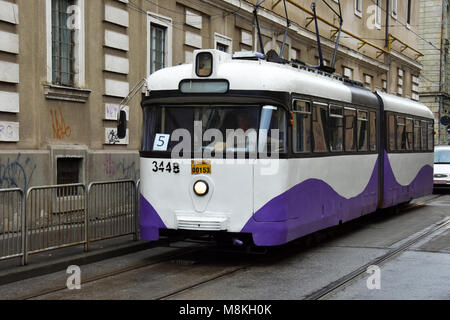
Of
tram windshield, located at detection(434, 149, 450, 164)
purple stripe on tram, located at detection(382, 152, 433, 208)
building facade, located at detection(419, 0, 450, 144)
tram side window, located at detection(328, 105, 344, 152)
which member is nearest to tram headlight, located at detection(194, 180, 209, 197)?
tram side window, located at detection(328, 105, 344, 152)

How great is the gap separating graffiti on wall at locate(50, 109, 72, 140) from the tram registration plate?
5.10 meters

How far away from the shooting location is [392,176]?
15.8 metres

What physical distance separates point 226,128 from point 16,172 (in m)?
4.88

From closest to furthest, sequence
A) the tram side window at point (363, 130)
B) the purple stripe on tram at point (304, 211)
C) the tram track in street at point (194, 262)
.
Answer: the tram track in street at point (194, 262) < the purple stripe on tram at point (304, 211) < the tram side window at point (363, 130)

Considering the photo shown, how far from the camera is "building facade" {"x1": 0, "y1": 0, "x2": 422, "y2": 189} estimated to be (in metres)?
12.8

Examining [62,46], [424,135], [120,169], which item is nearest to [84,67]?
[62,46]

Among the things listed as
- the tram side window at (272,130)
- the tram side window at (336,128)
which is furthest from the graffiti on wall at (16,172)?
the tram side window at (336,128)

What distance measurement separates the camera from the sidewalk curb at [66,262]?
28.1ft

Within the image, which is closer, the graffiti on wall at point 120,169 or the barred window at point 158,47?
the graffiti on wall at point 120,169

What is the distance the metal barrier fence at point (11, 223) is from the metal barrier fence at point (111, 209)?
1357 mm

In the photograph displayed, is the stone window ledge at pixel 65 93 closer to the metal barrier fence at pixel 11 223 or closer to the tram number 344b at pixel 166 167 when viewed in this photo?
the tram number 344b at pixel 166 167

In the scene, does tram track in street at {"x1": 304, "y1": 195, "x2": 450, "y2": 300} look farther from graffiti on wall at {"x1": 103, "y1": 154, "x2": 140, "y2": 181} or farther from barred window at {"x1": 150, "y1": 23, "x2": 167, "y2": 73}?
barred window at {"x1": 150, "y1": 23, "x2": 167, "y2": 73}

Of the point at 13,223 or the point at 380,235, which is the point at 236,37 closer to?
the point at 380,235

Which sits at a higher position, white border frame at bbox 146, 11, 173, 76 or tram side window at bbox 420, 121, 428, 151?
white border frame at bbox 146, 11, 173, 76
